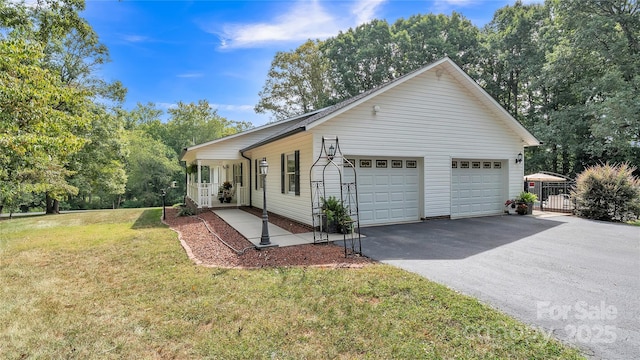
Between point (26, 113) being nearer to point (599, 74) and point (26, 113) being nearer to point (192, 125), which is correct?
point (599, 74)

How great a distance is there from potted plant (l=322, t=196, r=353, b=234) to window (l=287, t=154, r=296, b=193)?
2.21m

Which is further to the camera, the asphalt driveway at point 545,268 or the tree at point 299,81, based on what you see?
the tree at point 299,81

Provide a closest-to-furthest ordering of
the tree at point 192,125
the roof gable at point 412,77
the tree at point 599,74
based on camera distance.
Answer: the roof gable at point 412,77, the tree at point 599,74, the tree at point 192,125

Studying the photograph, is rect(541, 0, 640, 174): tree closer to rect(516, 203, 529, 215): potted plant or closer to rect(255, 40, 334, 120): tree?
rect(516, 203, 529, 215): potted plant

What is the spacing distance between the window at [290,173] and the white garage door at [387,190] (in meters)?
1.75

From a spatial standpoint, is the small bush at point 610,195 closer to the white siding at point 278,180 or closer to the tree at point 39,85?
the white siding at point 278,180

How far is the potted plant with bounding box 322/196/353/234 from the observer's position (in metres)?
7.98

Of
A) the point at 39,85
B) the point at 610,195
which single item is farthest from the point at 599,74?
the point at 39,85

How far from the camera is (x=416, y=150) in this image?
994cm

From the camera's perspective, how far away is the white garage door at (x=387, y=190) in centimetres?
940

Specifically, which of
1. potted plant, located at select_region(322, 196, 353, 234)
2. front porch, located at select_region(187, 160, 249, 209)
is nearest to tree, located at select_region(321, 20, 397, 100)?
front porch, located at select_region(187, 160, 249, 209)

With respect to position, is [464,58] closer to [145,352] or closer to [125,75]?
[125,75]

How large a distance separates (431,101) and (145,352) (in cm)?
994

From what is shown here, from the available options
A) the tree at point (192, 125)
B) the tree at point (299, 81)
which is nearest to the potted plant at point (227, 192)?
the tree at point (299, 81)
